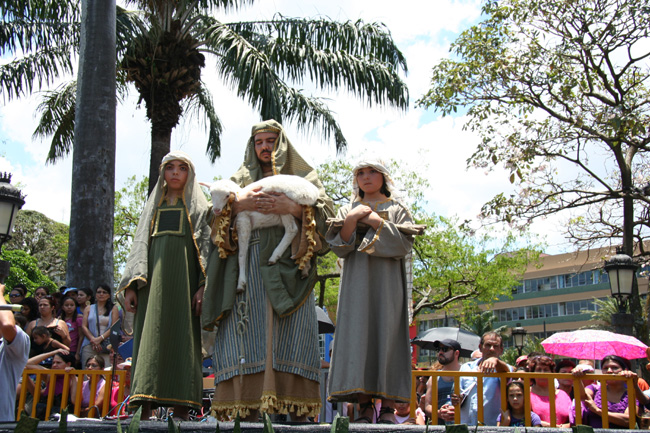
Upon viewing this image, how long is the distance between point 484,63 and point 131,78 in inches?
268

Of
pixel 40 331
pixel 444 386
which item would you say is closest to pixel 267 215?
pixel 444 386

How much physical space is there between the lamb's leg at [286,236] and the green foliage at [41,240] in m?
33.1

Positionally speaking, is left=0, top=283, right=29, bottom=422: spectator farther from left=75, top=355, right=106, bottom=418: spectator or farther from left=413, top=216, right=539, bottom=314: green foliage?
left=413, top=216, right=539, bottom=314: green foliage

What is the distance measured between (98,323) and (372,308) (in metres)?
4.68

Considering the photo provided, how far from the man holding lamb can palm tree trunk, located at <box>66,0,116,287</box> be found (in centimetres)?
412

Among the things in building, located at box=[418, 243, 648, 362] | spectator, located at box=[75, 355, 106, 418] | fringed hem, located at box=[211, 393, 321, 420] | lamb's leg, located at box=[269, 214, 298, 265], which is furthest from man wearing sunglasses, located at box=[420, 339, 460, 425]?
building, located at box=[418, 243, 648, 362]

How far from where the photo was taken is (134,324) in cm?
498

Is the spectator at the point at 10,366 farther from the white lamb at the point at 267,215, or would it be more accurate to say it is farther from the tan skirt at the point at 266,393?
the white lamb at the point at 267,215

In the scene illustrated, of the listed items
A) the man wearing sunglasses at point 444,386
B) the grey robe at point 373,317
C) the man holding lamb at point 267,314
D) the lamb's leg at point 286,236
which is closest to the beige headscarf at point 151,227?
the man holding lamb at point 267,314

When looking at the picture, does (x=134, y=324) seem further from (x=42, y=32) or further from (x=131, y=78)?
(x=42, y=32)

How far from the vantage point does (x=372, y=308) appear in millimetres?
4863

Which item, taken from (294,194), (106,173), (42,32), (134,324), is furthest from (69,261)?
(42,32)

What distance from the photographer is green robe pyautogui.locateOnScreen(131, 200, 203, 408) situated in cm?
459

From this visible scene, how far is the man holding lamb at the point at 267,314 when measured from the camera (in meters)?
4.52
